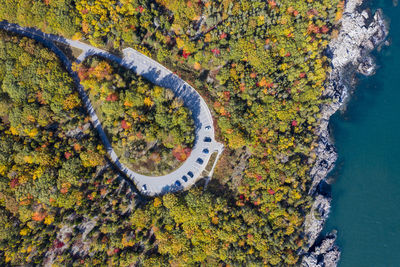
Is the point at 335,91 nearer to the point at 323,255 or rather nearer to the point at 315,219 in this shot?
the point at 315,219

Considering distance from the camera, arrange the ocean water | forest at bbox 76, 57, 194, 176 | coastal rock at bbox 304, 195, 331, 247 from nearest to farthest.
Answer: forest at bbox 76, 57, 194, 176 < coastal rock at bbox 304, 195, 331, 247 < the ocean water

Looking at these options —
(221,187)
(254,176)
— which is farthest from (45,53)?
(254,176)

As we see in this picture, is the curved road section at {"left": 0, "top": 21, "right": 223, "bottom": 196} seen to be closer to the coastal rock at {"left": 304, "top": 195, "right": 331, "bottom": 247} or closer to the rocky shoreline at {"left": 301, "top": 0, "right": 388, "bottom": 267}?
the rocky shoreline at {"left": 301, "top": 0, "right": 388, "bottom": 267}

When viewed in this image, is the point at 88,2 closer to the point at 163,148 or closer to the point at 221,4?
the point at 221,4

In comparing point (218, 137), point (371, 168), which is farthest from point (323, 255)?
point (218, 137)

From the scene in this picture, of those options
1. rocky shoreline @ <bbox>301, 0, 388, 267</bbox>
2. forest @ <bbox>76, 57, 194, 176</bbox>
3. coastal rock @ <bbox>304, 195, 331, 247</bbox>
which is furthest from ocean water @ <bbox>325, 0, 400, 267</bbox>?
forest @ <bbox>76, 57, 194, 176</bbox>

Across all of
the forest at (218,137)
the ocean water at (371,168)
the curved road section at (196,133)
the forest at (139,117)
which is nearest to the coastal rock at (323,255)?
the ocean water at (371,168)
